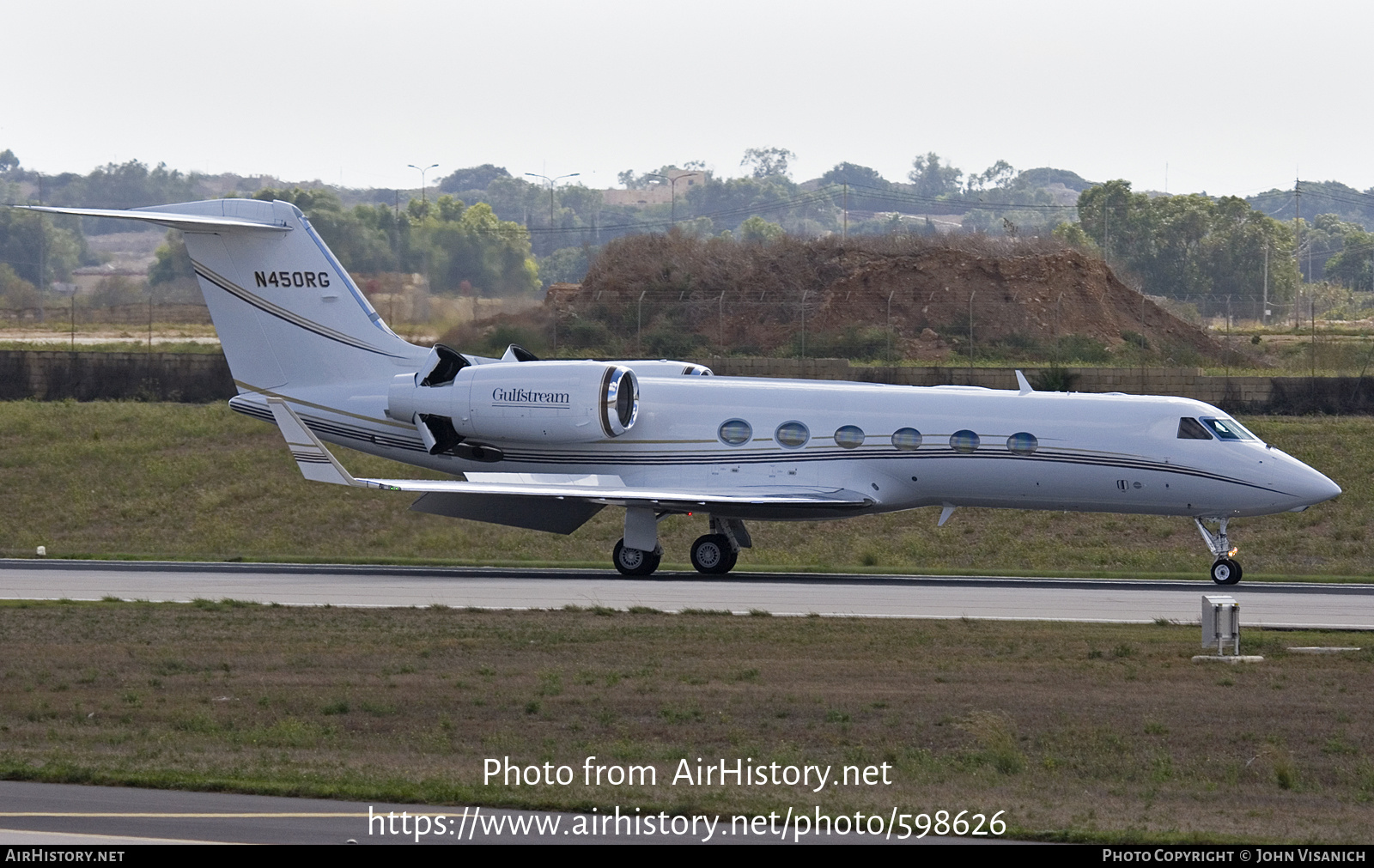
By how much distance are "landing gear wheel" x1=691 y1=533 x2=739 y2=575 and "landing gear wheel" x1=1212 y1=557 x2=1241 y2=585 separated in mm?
7438

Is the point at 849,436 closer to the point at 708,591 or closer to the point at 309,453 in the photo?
the point at 708,591

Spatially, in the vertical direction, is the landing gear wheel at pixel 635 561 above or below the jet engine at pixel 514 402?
below

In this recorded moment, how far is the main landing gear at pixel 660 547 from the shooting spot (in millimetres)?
24594

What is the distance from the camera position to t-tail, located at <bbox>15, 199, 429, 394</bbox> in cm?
2670

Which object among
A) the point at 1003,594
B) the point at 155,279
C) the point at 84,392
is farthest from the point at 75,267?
the point at 1003,594

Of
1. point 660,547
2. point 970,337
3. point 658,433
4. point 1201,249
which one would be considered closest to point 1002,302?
point 970,337

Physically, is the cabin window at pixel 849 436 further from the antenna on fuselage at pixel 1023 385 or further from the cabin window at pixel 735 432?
the antenna on fuselage at pixel 1023 385

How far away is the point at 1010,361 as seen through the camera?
46562 millimetres

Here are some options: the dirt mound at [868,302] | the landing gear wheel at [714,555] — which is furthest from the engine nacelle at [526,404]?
the dirt mound at [868,302]

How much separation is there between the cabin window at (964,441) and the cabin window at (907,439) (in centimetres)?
53

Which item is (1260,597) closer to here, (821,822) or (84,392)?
(821,822)

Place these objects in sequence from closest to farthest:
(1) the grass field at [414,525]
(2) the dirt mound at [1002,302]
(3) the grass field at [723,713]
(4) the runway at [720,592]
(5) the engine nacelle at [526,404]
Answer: (3) the grass field at [723,713] < (4) the runway at [720,592] < (5) the engine nacelle at [526,404] < (1) the grass field at [414,525] < (2) the dirt mound at [1002,302]

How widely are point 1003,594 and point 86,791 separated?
14.8 m

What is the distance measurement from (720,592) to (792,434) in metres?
3.35
